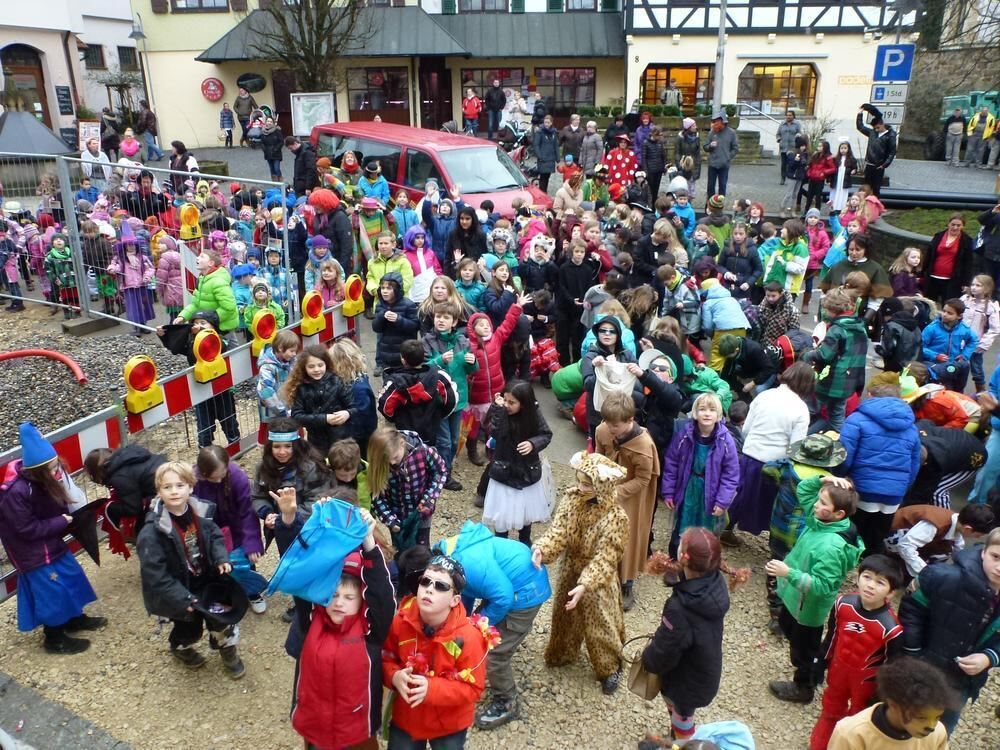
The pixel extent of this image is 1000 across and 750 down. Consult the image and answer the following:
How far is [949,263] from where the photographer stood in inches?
381

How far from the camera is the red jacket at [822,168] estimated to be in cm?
1452

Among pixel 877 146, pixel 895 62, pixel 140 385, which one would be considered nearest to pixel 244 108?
pixel 877 146

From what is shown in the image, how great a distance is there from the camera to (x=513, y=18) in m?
28.1

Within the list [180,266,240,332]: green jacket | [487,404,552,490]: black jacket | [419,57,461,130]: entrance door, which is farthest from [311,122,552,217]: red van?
[419,57,461,130]: entrance door

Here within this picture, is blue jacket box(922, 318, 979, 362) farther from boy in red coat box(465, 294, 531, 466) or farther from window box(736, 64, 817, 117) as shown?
window box(736, 64, 817, 117)

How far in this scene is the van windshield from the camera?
12000 mm

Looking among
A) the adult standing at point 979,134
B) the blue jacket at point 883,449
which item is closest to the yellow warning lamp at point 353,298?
the blue jacket at point 883,449

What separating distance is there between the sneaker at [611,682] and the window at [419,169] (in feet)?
28.9

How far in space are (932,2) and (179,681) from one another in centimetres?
1843

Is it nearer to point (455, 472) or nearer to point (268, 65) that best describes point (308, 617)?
point (455, 472)

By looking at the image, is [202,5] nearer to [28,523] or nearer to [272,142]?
[272,142]

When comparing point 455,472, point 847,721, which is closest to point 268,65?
point 455,472

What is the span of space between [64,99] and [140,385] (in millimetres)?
28356

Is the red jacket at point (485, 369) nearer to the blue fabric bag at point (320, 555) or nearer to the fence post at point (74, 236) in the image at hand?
the blue fabric bag at point (320, 555)
